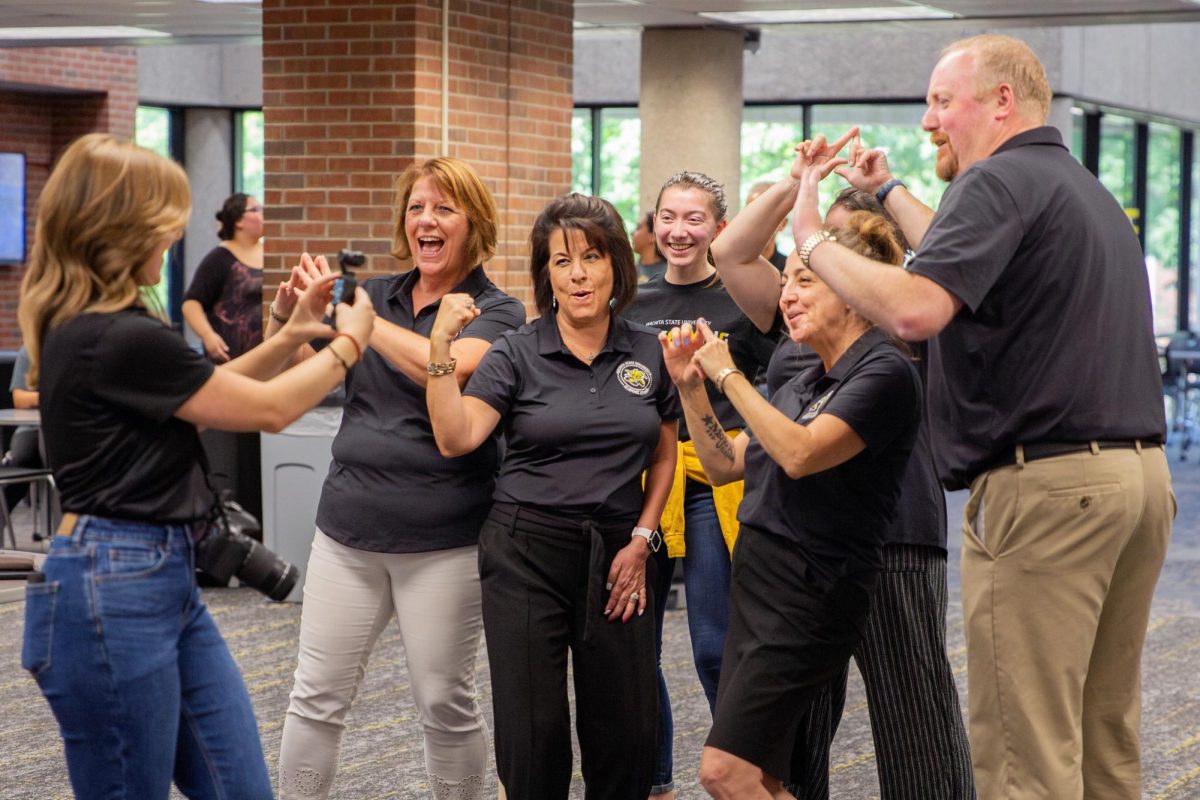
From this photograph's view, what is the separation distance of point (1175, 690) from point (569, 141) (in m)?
4.23

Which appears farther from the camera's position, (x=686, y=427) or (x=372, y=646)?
(x=686, y=427)

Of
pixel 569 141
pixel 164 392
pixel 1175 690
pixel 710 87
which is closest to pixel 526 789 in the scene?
pixel 164 392

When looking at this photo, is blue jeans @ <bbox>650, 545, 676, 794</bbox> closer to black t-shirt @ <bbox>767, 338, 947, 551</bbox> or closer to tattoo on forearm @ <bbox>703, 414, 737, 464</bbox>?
tattoo on forearm @ <bbox>703, 414, 737, 464</bbox>

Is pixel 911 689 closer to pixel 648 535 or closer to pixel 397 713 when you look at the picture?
pixel 648 535

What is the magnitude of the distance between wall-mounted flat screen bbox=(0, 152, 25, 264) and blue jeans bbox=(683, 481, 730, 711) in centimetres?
1267

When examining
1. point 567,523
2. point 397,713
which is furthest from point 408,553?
point 397,713

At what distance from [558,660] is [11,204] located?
1324 cm

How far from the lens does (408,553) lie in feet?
11.8

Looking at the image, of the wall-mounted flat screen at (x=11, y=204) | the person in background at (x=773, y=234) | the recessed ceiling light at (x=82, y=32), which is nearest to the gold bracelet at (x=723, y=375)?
the person in background at (x=773, y=234)

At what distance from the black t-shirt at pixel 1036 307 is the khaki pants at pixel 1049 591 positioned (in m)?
0.07

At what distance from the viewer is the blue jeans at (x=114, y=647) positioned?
2.59m

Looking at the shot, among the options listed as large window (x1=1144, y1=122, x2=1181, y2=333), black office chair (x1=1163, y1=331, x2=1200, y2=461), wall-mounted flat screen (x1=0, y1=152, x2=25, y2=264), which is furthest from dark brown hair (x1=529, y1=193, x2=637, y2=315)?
large window (x1=1144, y1=122, x2=1181, y2=333)

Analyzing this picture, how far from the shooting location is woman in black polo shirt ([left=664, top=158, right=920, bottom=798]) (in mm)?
3066

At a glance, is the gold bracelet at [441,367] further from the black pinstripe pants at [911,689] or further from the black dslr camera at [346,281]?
the black pinstripe pants at [911,689]
